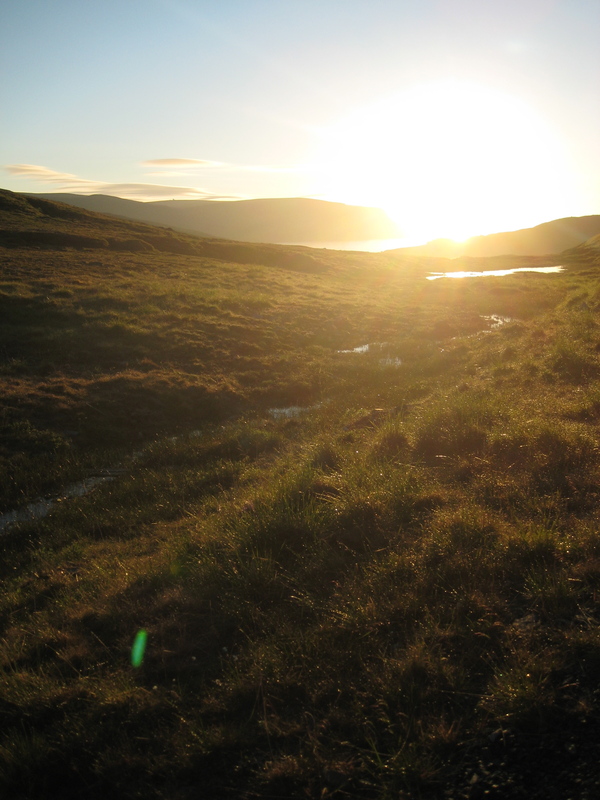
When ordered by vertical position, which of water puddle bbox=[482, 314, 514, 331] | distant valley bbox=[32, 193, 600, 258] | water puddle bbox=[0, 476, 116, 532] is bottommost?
water puddle bbox=[0, 476, 116, 532]

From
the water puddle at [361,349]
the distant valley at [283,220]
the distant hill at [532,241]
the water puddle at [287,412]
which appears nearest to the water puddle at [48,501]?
the water puddle at [287,412]

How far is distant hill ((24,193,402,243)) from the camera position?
142 meters

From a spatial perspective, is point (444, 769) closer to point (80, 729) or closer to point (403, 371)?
point (80, 729)

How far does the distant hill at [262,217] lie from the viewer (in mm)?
142500

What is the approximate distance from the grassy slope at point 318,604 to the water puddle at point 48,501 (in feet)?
1.04

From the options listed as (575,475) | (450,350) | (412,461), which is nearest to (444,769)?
(575,475)

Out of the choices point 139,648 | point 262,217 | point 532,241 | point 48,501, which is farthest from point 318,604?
point 262,217

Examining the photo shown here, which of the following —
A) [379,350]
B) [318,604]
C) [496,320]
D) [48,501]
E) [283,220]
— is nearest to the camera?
[318,604]

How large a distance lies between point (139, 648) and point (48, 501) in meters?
5.75

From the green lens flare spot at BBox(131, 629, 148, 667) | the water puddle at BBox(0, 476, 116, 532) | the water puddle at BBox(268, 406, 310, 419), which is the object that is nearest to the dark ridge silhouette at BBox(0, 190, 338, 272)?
the water puddle at BBox(268, 406, 310, 419)

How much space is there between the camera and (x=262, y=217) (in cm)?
15462

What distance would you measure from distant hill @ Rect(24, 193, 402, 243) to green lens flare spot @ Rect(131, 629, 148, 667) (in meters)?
139

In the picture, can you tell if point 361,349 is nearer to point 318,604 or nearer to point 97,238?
point 318,604

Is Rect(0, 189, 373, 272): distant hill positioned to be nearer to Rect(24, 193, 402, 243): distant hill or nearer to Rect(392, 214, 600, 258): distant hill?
Rect(392, 214, 600, 258): distant hill
